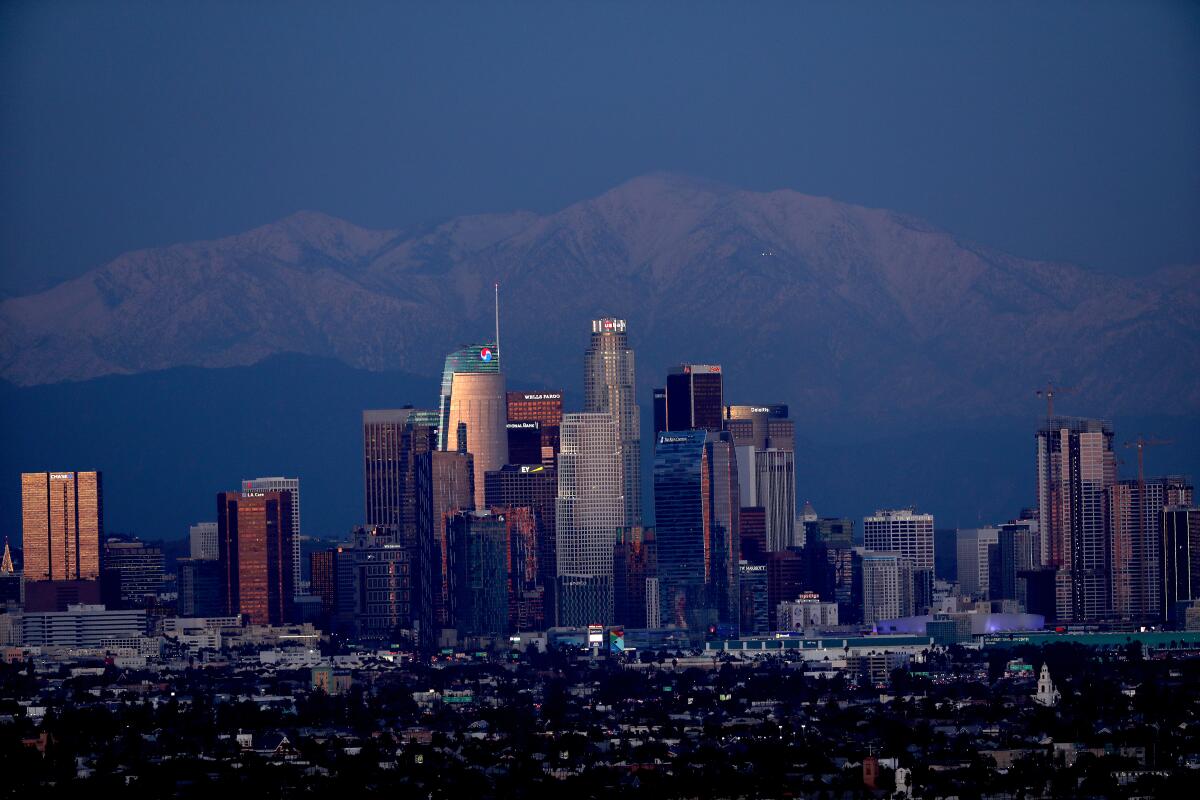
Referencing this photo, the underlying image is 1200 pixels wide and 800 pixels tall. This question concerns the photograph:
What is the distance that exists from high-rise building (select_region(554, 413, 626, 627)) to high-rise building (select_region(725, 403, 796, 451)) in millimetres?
5846

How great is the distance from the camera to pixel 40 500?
144 m

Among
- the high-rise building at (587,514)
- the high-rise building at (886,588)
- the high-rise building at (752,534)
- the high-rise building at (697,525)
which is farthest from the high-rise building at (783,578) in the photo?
the high-rise building at (587,514)

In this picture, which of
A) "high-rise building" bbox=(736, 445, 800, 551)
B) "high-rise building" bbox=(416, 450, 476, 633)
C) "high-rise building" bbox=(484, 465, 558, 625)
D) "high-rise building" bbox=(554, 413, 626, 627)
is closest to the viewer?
"high-rise building" bbox=(416, 450, 476, 633)

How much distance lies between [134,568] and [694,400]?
23.1 meters

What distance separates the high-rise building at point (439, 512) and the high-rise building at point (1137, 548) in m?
24.5

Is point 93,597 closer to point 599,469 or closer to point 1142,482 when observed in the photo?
point 599,469

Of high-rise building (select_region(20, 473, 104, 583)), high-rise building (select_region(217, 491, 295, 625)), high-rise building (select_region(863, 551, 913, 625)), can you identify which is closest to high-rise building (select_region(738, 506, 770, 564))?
high-rise building (select_region(863, 551, 913, 625))

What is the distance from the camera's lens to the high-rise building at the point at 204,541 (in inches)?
5994

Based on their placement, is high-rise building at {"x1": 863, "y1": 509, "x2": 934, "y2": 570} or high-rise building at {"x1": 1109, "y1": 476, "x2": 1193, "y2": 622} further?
high-rise building at {"x1": 863, "y1": 509, "x2": 934, "y2": 570}

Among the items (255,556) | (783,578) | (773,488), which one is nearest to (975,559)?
(773,488)

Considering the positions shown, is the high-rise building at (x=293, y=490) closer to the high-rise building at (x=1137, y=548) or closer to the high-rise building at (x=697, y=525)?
the high-rise building at (x=697, y=525)

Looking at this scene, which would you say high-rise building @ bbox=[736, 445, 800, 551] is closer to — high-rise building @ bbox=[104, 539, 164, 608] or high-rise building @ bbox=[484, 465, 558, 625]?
high-rise building @ bbox=[484, 465, 558, 625]

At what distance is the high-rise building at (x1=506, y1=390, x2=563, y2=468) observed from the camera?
152m

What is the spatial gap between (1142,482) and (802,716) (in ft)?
171
